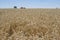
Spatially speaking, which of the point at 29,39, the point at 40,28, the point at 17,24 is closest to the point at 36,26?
the point at 40,28

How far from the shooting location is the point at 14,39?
11.2ft

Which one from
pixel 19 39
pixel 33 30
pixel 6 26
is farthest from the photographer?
pixel 6 26

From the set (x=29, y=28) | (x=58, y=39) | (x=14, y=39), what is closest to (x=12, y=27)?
(x=29, y=28)

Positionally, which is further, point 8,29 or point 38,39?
point 8,29

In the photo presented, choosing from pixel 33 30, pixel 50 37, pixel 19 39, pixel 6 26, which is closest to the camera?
pixel 19 39

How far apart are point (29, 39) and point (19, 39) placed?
26 centimetres

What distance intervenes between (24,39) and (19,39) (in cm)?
12

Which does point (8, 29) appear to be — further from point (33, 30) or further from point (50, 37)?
point (50, 37)

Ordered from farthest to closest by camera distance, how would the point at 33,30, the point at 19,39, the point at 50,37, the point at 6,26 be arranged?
the point at 6,26 → the point at 33,30 → the point at 50,37 → the point at 19,39

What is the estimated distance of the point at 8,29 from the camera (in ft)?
15.4

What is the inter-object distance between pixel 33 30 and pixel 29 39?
38.3 inches

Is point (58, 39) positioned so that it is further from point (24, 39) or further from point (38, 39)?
point (24, 39)

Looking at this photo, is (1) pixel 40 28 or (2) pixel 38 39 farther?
(1) pixel 40 28

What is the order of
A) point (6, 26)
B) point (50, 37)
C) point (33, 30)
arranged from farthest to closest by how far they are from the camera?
point (6, 26)
point (33, 30)
point (50, 37)
